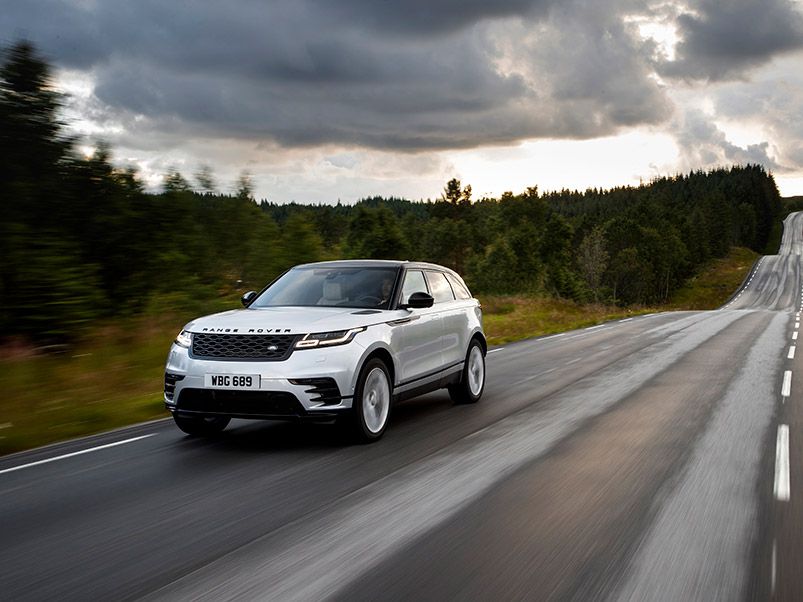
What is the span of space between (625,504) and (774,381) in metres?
8.58

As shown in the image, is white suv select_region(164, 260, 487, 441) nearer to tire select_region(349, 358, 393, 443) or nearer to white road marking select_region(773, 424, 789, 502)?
tire select_region(349, 358, 393, 443)

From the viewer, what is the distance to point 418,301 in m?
8.27

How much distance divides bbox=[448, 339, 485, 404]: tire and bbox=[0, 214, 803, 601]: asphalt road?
301 millimetres

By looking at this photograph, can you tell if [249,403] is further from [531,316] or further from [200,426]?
[531,316]

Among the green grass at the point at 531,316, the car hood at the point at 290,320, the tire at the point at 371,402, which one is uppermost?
the car hood at the point at 290,320

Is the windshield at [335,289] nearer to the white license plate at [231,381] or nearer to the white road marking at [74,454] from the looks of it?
the white license plate at [231,381]

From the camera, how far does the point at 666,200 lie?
159m

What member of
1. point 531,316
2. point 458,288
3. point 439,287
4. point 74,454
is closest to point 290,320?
point 74,454

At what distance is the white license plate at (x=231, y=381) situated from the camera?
685 cm

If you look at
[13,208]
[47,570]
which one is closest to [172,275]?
[13,208]

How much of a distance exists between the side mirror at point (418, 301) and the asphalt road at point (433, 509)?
4.35 ft

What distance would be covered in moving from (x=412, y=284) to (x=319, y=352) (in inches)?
87.4

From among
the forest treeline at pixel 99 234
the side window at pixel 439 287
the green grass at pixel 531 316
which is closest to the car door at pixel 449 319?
the side window at pixel 439 287

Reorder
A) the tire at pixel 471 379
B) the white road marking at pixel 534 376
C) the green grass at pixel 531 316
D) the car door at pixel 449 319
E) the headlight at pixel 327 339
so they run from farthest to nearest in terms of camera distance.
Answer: the green grass at pixel 531 316 < the white road marking at pixel 534 376 < the tire at pixel 471 379 < the car door at pixel 449 319 < the headlight at pixel 327 339
